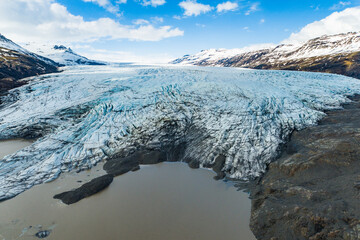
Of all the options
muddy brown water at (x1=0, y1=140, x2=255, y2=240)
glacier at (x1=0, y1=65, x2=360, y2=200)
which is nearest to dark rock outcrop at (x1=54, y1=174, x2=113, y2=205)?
muddy brown water at (x1=0, y1=140, x2=255, y2=240)

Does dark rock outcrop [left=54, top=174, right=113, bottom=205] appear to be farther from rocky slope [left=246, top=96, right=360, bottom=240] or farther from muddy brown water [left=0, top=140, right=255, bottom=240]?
rocky slope [left=246, top=96, right=360, bottom=240]

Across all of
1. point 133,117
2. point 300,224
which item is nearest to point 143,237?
point 300,224

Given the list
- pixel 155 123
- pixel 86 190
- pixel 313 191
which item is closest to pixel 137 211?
pixel 86 190

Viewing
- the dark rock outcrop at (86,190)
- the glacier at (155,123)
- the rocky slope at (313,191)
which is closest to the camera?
the rocky slope at (313,191)

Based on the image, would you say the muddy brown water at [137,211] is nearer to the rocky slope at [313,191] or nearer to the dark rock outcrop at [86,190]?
the dark rock outcrop at [86,190]

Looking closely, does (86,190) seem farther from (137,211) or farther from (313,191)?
(313,191)

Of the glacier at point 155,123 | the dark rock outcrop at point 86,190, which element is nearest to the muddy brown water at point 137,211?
the dark rock outcrop at point 86,190
